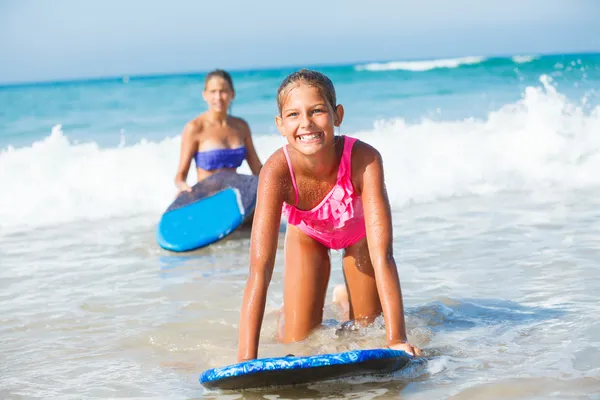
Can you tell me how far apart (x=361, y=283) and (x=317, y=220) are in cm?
45

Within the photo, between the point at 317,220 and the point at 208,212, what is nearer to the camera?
the point at 317,220

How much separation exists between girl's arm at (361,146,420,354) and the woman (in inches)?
144

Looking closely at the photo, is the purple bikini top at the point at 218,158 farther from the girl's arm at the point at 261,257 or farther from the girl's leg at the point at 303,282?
the girl's arm at the point at 261,257

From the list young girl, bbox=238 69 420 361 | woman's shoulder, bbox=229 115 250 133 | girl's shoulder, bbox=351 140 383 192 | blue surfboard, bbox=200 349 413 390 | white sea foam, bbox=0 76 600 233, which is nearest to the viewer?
blue surfboard, bbox=200 349 413 390

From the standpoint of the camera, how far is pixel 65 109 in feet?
73.5

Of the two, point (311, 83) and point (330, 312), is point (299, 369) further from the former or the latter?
point (330, 312)

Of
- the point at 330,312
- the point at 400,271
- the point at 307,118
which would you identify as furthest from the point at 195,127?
the point at 307,118

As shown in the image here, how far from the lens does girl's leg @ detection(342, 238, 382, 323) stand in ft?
12.8

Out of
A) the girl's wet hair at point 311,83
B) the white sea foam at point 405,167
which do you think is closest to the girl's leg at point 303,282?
the girl's wet hair at point 311,83

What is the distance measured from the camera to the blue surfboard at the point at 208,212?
6.45 m

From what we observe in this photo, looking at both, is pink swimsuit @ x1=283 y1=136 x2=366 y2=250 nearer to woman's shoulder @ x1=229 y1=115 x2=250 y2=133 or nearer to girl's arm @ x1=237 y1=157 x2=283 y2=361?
girl's arm @ x1=237 y1=157 x2=283 y2=361

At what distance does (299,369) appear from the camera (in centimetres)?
289

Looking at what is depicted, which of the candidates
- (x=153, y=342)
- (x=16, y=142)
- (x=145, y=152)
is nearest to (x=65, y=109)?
(x=16, y=142)

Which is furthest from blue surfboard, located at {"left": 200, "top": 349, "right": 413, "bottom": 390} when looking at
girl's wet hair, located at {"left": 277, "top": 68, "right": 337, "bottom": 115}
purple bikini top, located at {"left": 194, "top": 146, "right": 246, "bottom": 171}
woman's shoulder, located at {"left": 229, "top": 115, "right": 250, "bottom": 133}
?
woman's shoulder, located at {"left": 229, "top": 115, "right": 250, "bottom": 133}
